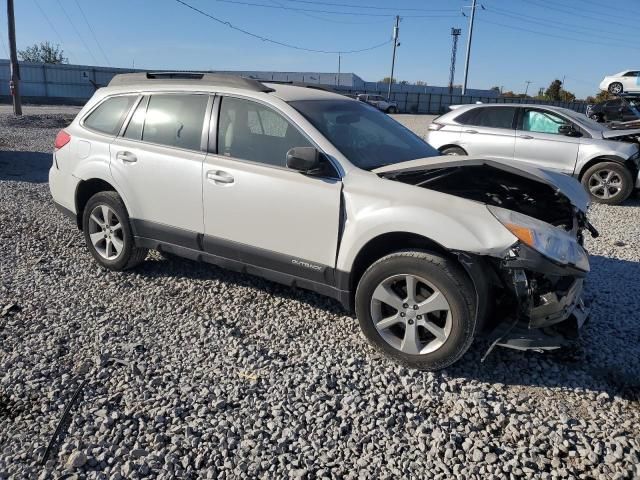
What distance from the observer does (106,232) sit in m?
5.02

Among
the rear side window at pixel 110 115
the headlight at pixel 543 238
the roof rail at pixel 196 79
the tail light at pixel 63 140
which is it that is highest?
the roof rail at pixel 196 79

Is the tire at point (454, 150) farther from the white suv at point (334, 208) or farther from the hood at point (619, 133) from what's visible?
the white suv at point (334, 208)

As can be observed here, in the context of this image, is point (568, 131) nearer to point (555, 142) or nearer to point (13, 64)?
point (555, 142)

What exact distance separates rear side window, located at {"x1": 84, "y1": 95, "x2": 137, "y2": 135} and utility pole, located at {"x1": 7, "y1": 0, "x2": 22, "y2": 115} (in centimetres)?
2040

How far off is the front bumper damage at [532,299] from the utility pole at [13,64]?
2416cm

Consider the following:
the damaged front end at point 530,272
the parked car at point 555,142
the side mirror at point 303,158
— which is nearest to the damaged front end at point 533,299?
the damaged front end at point 530,272

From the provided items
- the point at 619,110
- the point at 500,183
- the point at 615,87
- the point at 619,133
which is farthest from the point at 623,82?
the point at 500,183

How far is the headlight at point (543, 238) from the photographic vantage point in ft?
10.1

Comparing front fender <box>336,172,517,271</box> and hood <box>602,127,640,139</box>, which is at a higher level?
hood <box>602,127,640,139</box>

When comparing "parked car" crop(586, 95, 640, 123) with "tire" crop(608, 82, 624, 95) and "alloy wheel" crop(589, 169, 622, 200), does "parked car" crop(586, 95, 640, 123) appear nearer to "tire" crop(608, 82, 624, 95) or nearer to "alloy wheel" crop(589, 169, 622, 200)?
"alloy wheel" crop(589, 169, 622, 200)

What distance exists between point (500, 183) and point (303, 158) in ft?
5.43

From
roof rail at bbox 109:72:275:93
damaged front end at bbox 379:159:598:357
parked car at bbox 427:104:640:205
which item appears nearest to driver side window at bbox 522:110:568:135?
parked car at bbox 427:104:640:205

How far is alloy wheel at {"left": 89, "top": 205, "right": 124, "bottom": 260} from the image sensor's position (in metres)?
4.95

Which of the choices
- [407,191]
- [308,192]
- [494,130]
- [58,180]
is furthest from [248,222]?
[494,130]
